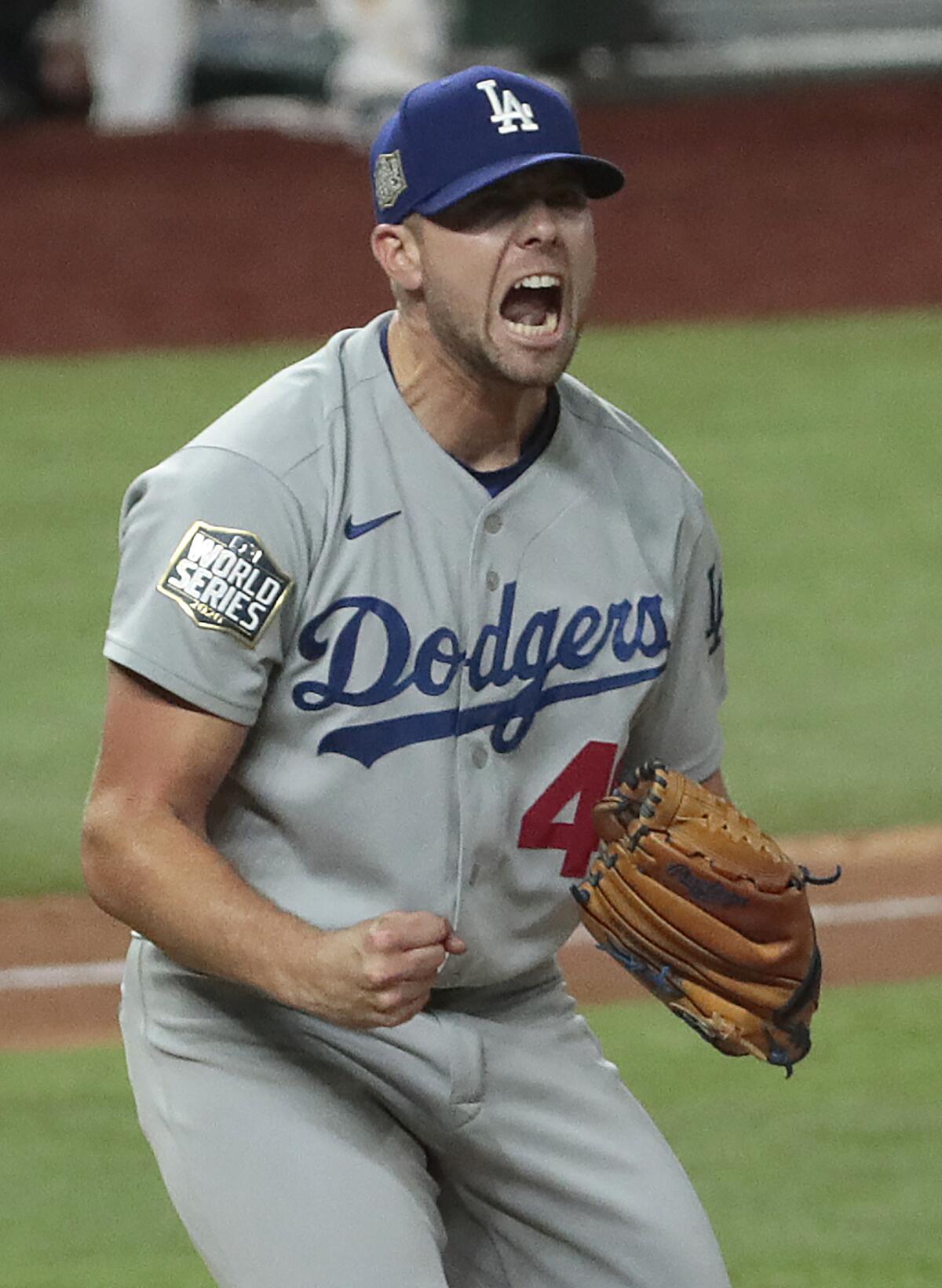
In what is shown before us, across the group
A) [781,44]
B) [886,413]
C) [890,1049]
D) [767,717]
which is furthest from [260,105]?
[890,1049]

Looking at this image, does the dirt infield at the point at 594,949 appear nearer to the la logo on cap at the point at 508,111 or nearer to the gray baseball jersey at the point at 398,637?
the gray baseball jersey at the point at 398,637

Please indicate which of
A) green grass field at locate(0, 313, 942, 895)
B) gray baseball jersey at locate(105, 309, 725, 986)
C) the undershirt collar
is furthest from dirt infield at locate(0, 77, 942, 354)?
gray baseball jersey at locate(105, 309, 725, 986)

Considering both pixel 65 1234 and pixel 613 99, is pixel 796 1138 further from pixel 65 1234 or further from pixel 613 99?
pixel 613 99

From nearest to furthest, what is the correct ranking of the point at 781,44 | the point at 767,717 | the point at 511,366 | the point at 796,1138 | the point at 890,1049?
1. the point at 511,366
2. the point at 796,1138
3. the point at 890,1049
4. the point at 767,717
5. the point at 781,44

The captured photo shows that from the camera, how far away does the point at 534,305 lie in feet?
10.0

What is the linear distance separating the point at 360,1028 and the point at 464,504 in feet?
2.24

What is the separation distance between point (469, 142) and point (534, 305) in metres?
0.20

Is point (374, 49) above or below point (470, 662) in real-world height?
below

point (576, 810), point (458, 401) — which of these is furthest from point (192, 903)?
point (458, 401)

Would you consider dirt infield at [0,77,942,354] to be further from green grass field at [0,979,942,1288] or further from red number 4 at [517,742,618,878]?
red number 4 at [517,742,618,878]

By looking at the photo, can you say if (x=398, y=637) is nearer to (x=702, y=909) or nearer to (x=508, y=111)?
(x=702, y=909)

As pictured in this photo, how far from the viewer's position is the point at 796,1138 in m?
4.84

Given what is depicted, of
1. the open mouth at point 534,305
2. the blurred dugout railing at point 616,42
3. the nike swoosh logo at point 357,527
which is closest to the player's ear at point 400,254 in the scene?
the open mouth at point 534,305

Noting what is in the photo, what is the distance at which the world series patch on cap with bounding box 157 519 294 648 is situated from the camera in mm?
2926
